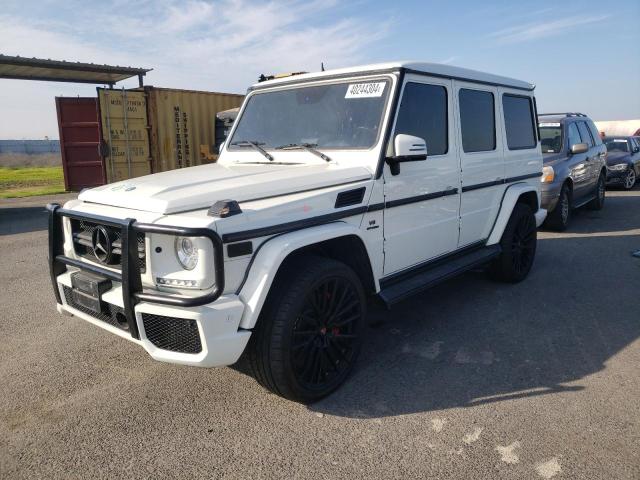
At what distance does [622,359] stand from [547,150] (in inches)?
228

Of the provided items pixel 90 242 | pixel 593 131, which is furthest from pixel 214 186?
pixel 593 131

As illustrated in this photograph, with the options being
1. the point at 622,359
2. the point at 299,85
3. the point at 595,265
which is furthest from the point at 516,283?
the point at 299,85

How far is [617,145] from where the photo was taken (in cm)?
1441

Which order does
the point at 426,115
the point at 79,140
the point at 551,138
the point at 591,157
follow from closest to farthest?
the point at 426,115 → the point at 551,138 → the point at 591,157 → the point at 79,140

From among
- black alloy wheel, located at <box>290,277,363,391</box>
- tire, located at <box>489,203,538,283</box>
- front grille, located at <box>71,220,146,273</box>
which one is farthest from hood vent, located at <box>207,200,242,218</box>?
tire, located at <box>489,203,538,283</box>

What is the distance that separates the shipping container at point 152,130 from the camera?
Answer: 11.8 m

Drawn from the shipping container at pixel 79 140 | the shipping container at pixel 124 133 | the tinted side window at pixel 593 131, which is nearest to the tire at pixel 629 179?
the tinted side window at pixel 593 131

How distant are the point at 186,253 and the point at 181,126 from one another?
10737mm

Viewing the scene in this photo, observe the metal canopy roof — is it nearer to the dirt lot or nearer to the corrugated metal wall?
the corrugated metal wall

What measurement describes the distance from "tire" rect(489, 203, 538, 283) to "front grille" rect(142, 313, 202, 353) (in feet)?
11.8

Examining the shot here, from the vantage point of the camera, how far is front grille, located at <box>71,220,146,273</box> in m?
2.74

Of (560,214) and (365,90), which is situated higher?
(365,90)

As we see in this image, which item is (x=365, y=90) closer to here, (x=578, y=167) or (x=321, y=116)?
(x=321, y=116)

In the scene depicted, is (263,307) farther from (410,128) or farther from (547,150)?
(547,150)
